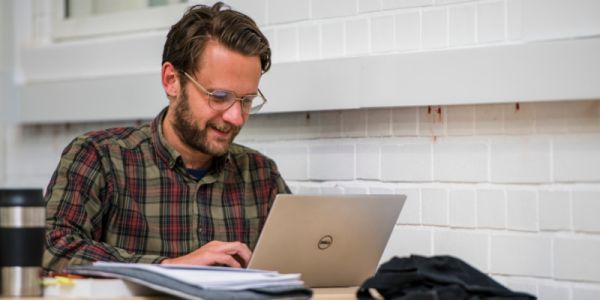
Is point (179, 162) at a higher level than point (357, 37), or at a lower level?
lower

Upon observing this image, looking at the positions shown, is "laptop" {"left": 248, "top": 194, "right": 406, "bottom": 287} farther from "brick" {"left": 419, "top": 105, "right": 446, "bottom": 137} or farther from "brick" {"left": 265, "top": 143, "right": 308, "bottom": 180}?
"brick" {"left": 265, "top": 143, "right": 308, "bottom": 180}

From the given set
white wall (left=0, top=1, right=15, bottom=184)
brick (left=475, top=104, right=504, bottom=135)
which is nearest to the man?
brick (left=475, top=104, right=504, bottom=135)

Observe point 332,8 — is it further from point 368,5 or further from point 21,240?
point 21,240

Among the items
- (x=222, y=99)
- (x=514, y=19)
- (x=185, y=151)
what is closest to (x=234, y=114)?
(x=222, y=99)

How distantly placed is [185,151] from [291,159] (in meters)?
0.57

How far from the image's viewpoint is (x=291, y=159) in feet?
11.5

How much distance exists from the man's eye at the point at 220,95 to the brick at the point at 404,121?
58 centimetres

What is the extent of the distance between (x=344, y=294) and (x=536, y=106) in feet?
2.74

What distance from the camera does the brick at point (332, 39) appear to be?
3.29m

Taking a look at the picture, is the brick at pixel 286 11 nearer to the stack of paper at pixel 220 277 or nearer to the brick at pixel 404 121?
the brick at pixel 404 121

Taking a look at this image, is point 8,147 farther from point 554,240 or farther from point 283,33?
point 554,240

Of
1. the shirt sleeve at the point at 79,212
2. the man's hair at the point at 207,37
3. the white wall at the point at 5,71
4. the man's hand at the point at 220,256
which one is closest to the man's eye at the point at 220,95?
the man's hair at the point at 207,37

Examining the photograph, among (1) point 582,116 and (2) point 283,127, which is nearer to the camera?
(1) point 582,116

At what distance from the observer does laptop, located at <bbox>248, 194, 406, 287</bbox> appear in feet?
7.80
